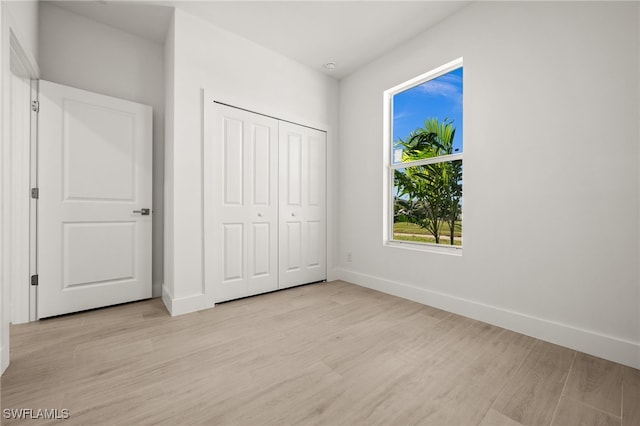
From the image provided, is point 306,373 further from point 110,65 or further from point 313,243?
point 110,65

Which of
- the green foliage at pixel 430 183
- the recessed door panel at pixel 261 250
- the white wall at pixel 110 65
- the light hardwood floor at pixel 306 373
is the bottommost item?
the light hardwood floor at pixel 306 373

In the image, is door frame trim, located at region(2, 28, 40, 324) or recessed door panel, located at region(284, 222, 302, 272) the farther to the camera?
recessed door panel, located at region(284, 222, 302, 272)

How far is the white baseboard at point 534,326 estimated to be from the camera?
182 centimetres

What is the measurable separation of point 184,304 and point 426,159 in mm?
2868

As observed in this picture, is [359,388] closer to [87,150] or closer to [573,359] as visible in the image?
[573,359]

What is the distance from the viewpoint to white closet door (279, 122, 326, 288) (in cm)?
348

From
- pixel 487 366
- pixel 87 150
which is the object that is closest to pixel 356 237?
pixel 487 366

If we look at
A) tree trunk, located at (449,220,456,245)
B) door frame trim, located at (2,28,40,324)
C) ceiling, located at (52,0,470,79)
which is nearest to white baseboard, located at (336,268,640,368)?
tree trunk, located at (449,220,456,245)

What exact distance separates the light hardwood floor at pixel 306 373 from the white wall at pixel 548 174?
27cm

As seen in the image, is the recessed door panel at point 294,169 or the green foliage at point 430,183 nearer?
the green foliage at point 430,183

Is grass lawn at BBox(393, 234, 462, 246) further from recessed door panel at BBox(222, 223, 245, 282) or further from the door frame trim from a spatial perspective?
the door frame trim

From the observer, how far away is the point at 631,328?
1.79 metres

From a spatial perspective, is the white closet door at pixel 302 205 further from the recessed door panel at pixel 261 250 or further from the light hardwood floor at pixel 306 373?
the light hardwood floor at pixel 306 373

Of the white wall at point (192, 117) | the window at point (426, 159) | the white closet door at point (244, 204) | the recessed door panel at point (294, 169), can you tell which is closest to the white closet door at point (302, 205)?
the recessed door panel at point (294, 169)
